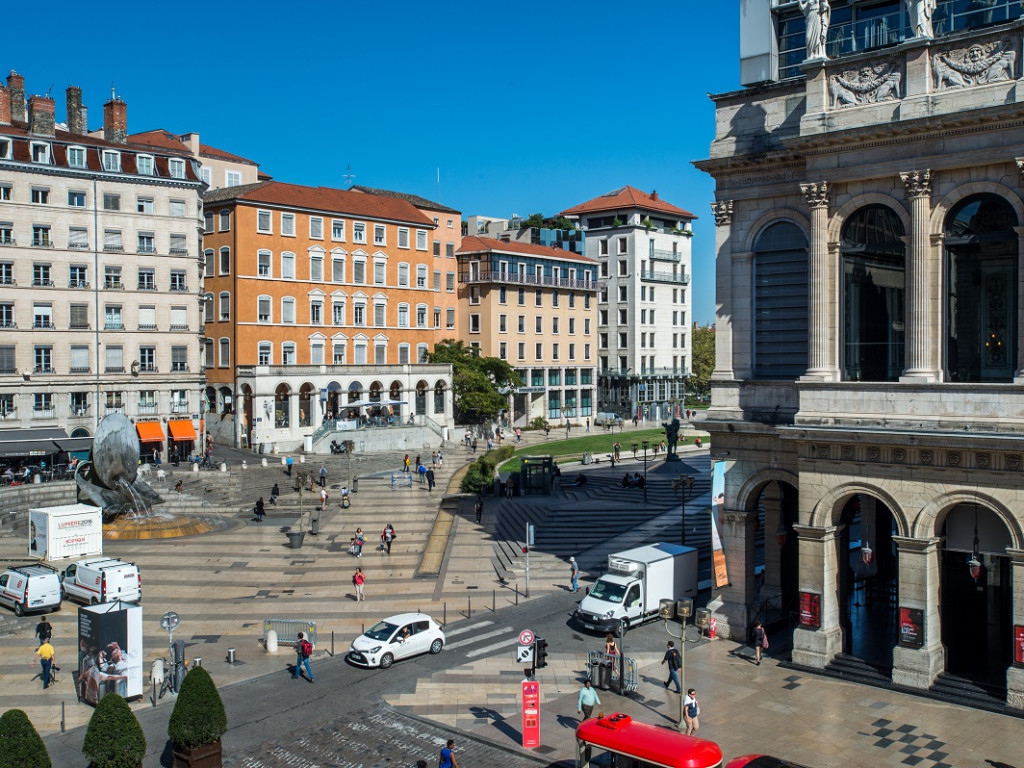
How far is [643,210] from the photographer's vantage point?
4862 inches

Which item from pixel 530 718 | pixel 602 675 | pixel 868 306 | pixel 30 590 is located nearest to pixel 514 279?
pixel 30 590

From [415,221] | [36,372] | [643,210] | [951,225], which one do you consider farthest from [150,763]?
[643,210]

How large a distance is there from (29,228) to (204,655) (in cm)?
4434

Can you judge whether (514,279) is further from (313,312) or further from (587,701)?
(587,701)

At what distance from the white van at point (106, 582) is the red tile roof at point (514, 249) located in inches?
2843

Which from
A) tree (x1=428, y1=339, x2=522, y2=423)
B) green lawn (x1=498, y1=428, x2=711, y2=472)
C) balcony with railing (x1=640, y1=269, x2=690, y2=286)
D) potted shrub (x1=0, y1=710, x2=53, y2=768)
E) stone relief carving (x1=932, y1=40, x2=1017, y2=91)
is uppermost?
balcony with railing (x1=640, y1=269, x2=690, y2=286)

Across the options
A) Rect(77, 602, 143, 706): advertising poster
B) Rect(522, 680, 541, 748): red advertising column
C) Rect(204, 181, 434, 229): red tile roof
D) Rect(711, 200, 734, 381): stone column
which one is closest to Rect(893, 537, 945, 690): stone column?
Rect(711, 200, 734, 381): stone column

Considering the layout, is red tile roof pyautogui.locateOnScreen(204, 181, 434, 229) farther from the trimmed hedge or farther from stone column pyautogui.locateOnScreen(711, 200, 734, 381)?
the trimmed hedge

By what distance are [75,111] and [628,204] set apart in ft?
214

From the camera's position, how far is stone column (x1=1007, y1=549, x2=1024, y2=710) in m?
26.9

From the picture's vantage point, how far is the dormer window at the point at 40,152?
67.8 metres

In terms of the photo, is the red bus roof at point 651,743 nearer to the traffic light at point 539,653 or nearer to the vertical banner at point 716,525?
the traffic light at point 539,653

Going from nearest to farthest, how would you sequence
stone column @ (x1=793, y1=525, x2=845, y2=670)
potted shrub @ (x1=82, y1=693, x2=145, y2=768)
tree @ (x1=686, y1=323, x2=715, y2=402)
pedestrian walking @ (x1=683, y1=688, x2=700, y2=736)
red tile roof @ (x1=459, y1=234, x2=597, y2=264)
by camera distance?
potted shrub @ (x1=82, y1=693, x2=145, y2=768)
pedestrian walking @ (x1=683, y1=688, x2=700, y2=736)
stone column @ (x1=793, y1=525, x2=845, y2=670)
red tile roof @ (x1=459, y1=234, x2=597, y2=264)
tree @ (x1=686, y1=323, x2=715, y2=402)

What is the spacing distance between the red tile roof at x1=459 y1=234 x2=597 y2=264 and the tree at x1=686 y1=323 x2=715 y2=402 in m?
40.5
